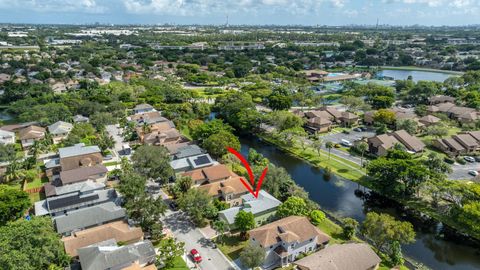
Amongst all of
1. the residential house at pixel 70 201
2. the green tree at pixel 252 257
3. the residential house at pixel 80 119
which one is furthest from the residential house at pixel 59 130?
the green tree at pixel 252 257

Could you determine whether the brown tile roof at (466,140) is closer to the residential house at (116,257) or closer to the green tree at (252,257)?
the green tree at (252,257)

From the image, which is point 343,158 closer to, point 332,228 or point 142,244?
point 332,228

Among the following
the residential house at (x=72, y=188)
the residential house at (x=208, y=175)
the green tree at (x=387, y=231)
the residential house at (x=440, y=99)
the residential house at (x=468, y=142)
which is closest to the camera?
the green tree at (x=387, y=231)

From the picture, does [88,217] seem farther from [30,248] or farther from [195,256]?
[195,256]

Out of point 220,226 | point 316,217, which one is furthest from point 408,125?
point 220,226

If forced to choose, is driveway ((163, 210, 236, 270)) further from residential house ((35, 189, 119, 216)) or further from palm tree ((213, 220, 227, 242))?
residential house ((35, 189, 119, 216))

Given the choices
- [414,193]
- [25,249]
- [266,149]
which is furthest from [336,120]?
[25,249]
